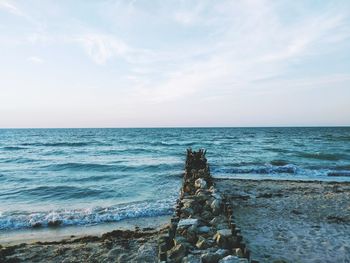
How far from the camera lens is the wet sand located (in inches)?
290

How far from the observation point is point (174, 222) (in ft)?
23.0

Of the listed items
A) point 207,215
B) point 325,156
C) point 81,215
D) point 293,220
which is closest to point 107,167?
point 81,215

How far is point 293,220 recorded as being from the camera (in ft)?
32.8

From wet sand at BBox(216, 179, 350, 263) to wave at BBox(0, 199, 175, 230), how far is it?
3.26m

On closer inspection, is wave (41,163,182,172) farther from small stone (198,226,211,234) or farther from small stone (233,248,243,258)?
small stone (233,248,243,258)

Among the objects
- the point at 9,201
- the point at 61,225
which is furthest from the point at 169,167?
the point at 61,225

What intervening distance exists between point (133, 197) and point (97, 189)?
115 inches

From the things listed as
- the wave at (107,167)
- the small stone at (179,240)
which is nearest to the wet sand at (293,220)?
the small stone at (179,240)

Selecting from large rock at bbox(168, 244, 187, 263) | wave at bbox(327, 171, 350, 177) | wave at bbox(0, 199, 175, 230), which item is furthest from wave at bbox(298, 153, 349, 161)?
large rock at bbox(168, 244, 187, 263)

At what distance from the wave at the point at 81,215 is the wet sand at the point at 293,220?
3.26m

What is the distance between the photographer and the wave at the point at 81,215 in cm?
1070

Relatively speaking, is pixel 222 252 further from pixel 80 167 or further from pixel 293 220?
pixel 80 167

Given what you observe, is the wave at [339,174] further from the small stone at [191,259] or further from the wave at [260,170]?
the small stone at [191,259]

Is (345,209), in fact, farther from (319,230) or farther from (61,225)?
(61,225)
